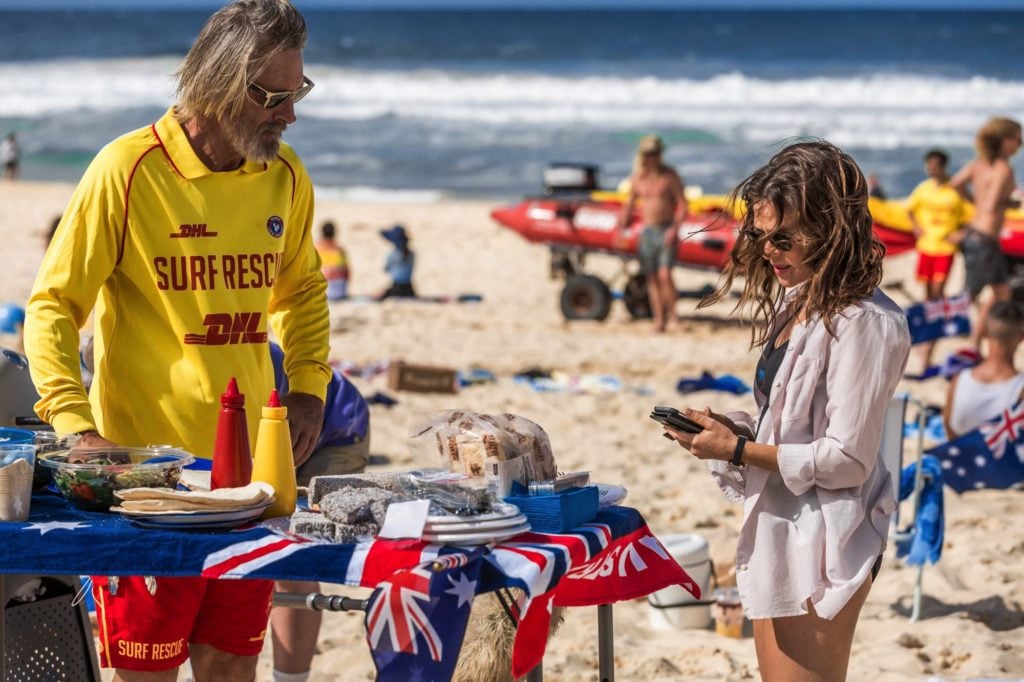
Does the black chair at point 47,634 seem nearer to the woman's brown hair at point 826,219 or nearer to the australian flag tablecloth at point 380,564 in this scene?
the australian flag tablecloth at point 380,564

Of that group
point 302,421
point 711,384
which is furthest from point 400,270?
point 302,421

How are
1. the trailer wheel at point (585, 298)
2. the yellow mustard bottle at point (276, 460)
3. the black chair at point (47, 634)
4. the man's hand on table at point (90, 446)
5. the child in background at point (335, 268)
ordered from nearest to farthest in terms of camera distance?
the yellow mustard bottle at point (276, 460), the man's hand on table at point (90, 446), the black chair at point (47, 634), the trailer wheel at point (585, 298), the child in background at point (335, 268)

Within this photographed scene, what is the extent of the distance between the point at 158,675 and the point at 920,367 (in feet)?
26.0

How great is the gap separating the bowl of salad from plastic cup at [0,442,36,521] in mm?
72

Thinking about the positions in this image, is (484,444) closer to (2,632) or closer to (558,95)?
(2,632)

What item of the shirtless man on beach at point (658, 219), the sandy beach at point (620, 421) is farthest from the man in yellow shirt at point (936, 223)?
the shirtless man on beach at point (658, 219)

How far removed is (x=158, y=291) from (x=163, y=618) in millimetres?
676

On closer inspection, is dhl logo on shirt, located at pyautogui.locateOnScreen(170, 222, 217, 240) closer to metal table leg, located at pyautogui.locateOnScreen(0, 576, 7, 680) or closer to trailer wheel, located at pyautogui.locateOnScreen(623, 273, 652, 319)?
metal table leg, located at pyautogui.locateOnScreen(0, 576, 7, 680)

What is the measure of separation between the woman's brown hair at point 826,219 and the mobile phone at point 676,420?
26cm

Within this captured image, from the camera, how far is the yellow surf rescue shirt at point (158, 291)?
2.75 meters

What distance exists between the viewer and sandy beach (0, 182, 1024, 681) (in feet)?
14.4

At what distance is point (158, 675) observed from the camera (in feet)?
8.99

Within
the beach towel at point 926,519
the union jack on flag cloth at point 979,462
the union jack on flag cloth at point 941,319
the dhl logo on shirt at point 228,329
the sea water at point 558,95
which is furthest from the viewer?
the sea water at point 558,95

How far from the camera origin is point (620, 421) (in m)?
7.89
